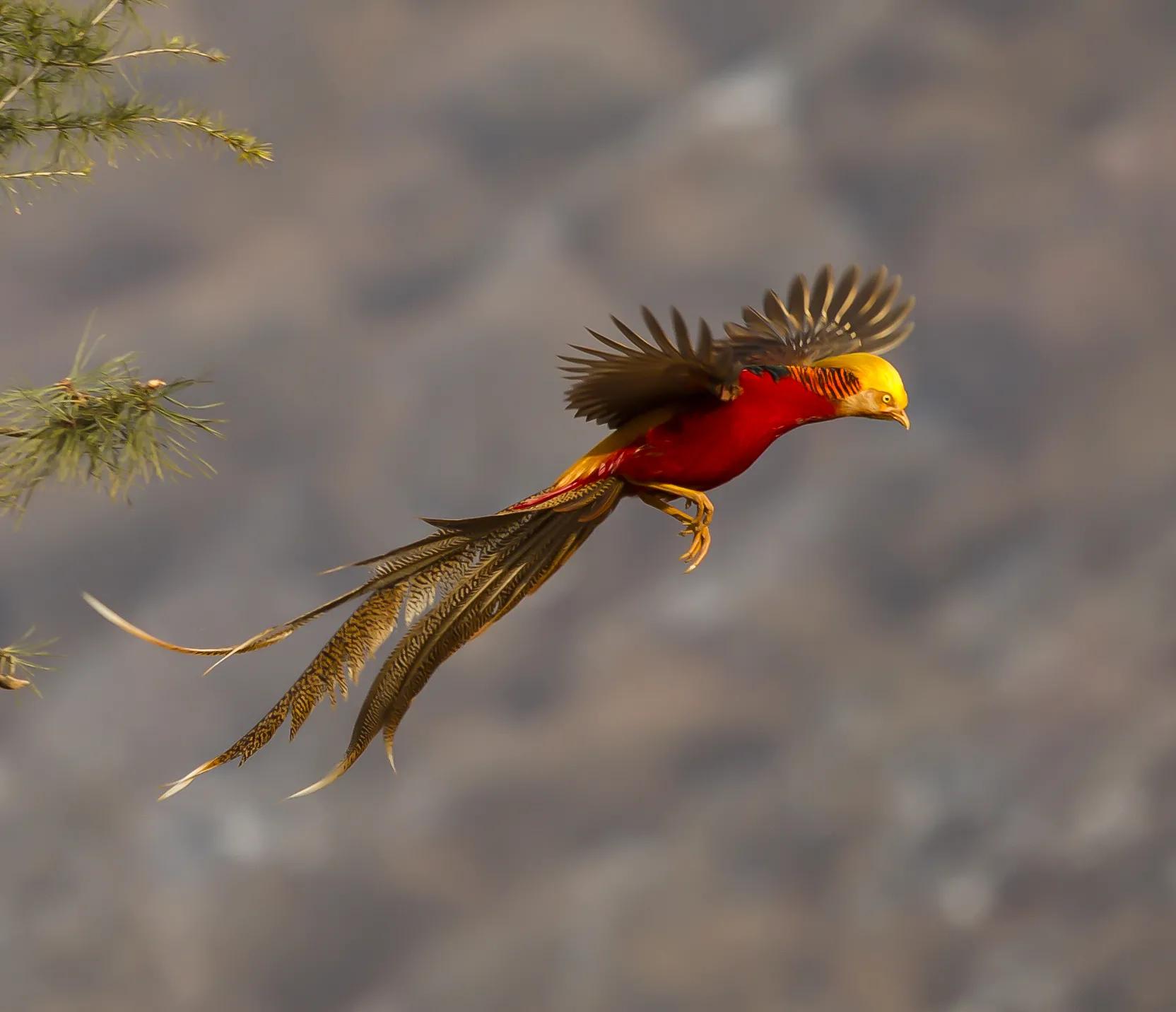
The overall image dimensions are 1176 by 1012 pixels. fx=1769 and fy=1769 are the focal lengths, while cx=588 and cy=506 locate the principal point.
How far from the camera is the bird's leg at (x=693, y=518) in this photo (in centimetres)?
491

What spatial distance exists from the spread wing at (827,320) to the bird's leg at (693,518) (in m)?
0.68

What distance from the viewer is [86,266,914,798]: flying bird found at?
4.76 m

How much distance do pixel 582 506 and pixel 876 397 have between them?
949mm

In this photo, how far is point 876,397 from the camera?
514 centimetres

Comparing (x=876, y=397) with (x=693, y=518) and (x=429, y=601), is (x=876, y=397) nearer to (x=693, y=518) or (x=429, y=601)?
(x=693, y=518)

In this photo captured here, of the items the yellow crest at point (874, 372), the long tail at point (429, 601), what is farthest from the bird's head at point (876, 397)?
the long tail at point (429, 601)

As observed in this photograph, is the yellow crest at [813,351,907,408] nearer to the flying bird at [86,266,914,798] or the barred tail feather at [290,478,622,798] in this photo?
the flying bird at [86,266,914,798]

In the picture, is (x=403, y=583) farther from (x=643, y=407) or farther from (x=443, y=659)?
(x=643, y=407)

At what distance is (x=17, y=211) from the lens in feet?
18.2

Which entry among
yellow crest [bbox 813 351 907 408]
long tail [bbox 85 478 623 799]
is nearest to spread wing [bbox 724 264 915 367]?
yellow crest [bbox 813 351 907 408]

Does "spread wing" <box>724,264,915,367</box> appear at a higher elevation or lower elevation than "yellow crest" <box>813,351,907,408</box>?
higher

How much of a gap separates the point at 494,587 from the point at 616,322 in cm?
81

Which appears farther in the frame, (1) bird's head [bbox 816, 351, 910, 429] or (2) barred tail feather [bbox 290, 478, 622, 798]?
(1) bird's head [bbox 816, 351, 910, 429]

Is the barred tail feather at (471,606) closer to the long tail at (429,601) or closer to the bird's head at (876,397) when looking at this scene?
the long tail at (429,601)
